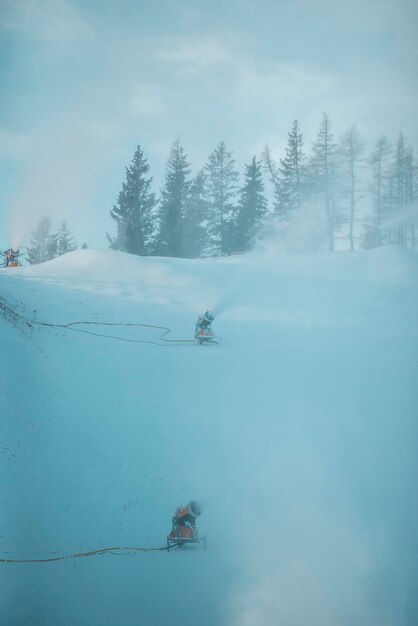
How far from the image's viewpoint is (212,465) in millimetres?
9305

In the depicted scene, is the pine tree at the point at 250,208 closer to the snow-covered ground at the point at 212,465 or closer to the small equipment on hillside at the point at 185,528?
the snow-covered ground at the point at 212,465

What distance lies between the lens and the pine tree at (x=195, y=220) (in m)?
41.0

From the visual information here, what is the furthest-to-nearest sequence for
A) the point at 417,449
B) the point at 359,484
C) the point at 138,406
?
the point at 138,406 < the point at 417,449 < the point at 359,484

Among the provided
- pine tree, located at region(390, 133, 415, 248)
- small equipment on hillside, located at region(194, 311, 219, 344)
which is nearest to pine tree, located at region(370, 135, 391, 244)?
pine tree, located at region(390, 133, 415, 248)

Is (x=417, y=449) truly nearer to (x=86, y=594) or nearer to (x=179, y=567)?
(x=179, y=567)

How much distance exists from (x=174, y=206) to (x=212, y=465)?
34.4 metres

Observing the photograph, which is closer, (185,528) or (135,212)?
(185,528)

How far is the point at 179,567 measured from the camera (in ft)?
22.6

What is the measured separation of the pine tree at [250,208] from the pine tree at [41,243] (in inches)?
947

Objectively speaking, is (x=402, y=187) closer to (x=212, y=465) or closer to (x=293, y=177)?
(x=293, y=177)

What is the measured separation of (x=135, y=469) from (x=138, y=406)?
221cm

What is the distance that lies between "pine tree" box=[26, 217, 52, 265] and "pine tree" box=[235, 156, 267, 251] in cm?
2406

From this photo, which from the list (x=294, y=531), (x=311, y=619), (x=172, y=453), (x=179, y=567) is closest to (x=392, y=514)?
(x=294, y=531)

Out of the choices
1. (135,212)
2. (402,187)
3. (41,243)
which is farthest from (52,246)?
(402,187)
